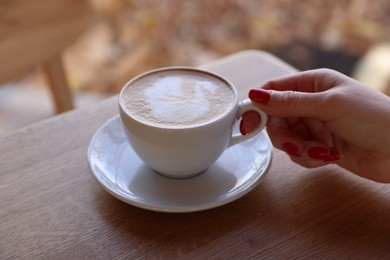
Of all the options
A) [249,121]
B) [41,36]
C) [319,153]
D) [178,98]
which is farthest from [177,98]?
[41,36]

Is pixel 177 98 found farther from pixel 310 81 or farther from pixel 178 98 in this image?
pixel 310 81

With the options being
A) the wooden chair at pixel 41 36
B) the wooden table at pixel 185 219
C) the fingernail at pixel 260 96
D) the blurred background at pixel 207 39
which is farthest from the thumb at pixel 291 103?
the blurred background at pixel 207 39

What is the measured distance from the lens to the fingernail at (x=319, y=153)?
0.66 m

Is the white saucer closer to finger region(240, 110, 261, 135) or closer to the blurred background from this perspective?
finger region(240, 110, 261, 135)

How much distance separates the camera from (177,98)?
0.65 metres

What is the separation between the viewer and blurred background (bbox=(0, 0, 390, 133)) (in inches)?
72.7

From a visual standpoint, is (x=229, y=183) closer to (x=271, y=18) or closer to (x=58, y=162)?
(x=58, y=162)

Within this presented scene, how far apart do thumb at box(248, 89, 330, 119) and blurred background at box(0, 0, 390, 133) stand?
121 cm

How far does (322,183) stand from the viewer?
67 centimetres

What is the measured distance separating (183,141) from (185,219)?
11 centimetres

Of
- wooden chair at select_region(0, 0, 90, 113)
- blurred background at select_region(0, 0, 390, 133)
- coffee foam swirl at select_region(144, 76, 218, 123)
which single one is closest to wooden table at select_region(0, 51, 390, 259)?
coffee foam swirl at select_region(144, 76, 218, 123)

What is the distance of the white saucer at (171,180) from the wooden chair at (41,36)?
0.54 metres

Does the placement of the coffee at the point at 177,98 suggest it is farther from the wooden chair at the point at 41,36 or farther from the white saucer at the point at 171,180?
the wooden chair at the point at 41,36

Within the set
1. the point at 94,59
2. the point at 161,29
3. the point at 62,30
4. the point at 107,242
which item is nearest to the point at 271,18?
the point at 161,29
